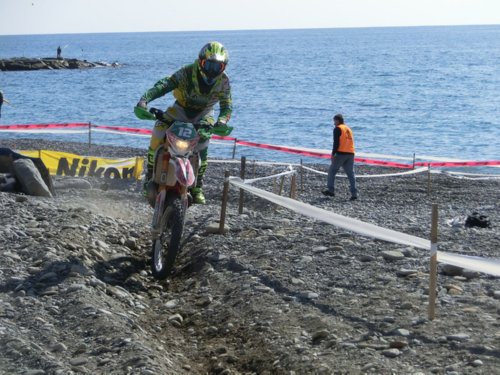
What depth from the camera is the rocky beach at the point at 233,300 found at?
239 inches

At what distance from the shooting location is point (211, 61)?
29.7 feet

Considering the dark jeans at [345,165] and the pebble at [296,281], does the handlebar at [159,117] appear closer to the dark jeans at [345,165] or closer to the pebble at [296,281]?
the pebble at [296,281]

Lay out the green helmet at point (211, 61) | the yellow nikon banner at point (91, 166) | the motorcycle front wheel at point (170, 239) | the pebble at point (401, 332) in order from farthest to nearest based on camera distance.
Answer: the yellow nikon banner at point (91, 166)
the green helmet at point (211, 61)
the motorcycle front wheel at point (170, 239)
the pebble at point (401, 332)

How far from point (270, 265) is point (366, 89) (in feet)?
226

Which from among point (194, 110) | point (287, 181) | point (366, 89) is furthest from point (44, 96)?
point (194, 110)

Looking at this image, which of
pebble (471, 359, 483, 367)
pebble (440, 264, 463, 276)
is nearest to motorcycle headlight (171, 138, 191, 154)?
pebble (440, 264, 463, 276)

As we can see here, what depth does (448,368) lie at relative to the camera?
18.9ft

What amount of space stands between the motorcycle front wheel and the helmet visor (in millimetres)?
1394

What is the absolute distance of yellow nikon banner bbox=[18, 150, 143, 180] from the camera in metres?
16.8

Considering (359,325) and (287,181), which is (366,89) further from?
(359,325)

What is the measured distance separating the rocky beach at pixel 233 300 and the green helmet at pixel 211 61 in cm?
182

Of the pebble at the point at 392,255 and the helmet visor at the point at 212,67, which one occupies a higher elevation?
the helmet visor at the point at 212,67

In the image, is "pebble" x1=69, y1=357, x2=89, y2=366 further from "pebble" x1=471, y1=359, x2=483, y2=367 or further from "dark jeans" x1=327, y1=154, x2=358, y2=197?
"dark jeans" x1=327, y1=154, x2=358, y2=197

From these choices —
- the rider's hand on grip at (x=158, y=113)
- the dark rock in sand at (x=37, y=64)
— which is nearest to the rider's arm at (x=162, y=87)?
the rider's hand on grip at (x=158, y=113)
